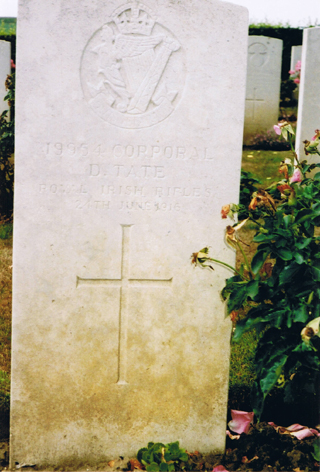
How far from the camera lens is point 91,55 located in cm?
238

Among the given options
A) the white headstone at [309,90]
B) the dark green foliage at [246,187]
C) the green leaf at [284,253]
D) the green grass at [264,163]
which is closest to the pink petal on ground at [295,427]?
the green leaf at [284,253]

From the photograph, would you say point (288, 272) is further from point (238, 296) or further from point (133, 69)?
point (133, 69)

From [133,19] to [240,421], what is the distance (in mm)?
2023

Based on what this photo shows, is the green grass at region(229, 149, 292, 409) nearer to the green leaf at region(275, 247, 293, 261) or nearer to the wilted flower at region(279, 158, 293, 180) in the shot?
the green leaf at region(275, 247, 293, 261)

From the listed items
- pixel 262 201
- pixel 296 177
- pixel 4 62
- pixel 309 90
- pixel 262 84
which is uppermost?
pixel 262 84

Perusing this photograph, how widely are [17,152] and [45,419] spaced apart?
4.08ft

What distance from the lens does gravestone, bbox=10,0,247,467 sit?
7.82ft

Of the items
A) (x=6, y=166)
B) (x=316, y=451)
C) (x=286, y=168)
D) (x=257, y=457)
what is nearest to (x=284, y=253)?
(x=286, y=168)

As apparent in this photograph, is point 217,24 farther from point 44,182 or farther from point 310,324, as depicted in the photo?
point 310,324

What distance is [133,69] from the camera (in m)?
2.42

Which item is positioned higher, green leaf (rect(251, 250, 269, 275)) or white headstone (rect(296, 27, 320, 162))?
white headstone (rect(296, 27, 320, 162))

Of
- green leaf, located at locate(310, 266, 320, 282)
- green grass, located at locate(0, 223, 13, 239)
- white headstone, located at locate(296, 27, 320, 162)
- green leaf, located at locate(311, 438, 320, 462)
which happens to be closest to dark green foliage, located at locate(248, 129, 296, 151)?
white headstone, located at locate(296, 27, 320, 162)

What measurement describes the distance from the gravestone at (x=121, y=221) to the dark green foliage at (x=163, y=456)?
68 mm

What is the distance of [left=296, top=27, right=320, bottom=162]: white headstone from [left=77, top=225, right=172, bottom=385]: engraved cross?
12.4ft
